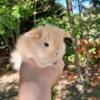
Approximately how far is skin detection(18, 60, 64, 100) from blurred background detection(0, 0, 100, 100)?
4.01m

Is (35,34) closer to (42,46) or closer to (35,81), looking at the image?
(42,46)

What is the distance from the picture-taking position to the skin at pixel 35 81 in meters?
0.81

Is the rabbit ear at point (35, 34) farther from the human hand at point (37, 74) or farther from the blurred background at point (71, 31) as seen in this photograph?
the blurred background at point (71, 31)

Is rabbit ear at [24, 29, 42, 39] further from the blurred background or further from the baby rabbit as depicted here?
the blurred background

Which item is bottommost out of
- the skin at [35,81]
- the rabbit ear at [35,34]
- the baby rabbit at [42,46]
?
the skin at [35,81]

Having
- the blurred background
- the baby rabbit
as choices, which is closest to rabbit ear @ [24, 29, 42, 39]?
the baby rabbit

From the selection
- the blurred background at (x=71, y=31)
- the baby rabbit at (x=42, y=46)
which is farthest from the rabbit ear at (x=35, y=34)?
the blurred background at (x=71, y=31)

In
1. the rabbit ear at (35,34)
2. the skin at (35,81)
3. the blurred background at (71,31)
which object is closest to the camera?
the skin at (35,81)

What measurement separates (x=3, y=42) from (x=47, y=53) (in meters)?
7.38

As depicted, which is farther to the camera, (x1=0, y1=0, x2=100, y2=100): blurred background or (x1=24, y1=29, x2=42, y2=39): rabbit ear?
(x1=0, y1=0, x2=100, y2=100): blurred background

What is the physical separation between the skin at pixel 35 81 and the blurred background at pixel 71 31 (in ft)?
13.2

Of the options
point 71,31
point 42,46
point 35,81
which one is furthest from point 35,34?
point 71,31

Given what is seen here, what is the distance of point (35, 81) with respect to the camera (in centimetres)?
83

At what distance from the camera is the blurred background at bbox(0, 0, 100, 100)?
572 cm
